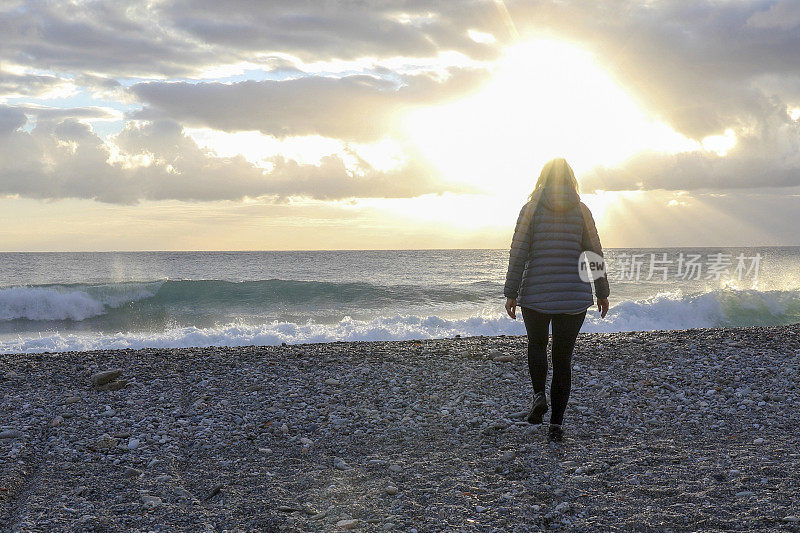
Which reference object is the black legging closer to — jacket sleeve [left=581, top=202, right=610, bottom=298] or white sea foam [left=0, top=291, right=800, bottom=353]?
jacket sleeve [left=581, top=202, right=610, bottom=298]

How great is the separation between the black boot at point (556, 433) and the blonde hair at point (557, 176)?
2110 millimetres

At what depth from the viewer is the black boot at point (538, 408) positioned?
5641 mm

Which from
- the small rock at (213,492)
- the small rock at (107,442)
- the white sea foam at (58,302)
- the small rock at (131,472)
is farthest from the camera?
the white sea foam at (58,302)

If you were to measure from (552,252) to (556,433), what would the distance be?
1.65 metres

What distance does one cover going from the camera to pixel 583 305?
5172mm

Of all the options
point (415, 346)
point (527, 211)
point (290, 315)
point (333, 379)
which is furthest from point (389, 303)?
point (527, 211)

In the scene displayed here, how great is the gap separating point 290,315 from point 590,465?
828 inches

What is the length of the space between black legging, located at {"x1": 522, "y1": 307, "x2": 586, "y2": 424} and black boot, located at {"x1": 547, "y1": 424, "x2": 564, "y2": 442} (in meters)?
0.05

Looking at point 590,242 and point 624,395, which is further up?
point 590,242

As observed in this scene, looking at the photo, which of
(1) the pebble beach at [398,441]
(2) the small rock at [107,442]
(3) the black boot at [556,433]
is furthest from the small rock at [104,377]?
(3) the black boot at [556,433]

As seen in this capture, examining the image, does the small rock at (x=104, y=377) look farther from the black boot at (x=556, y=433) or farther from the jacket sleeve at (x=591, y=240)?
the jacket sleeve at (x=591, y=240)

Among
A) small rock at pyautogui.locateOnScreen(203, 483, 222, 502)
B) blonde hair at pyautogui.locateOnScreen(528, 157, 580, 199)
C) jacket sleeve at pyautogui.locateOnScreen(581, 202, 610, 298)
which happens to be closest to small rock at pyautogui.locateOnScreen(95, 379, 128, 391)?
small rock at pyautogui.locateOnScreen(203, 483, 222, 502)

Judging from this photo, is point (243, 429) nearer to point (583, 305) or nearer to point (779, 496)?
point (583, 305)

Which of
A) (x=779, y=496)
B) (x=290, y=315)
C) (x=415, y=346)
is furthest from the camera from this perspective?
(x=290, y=315)
